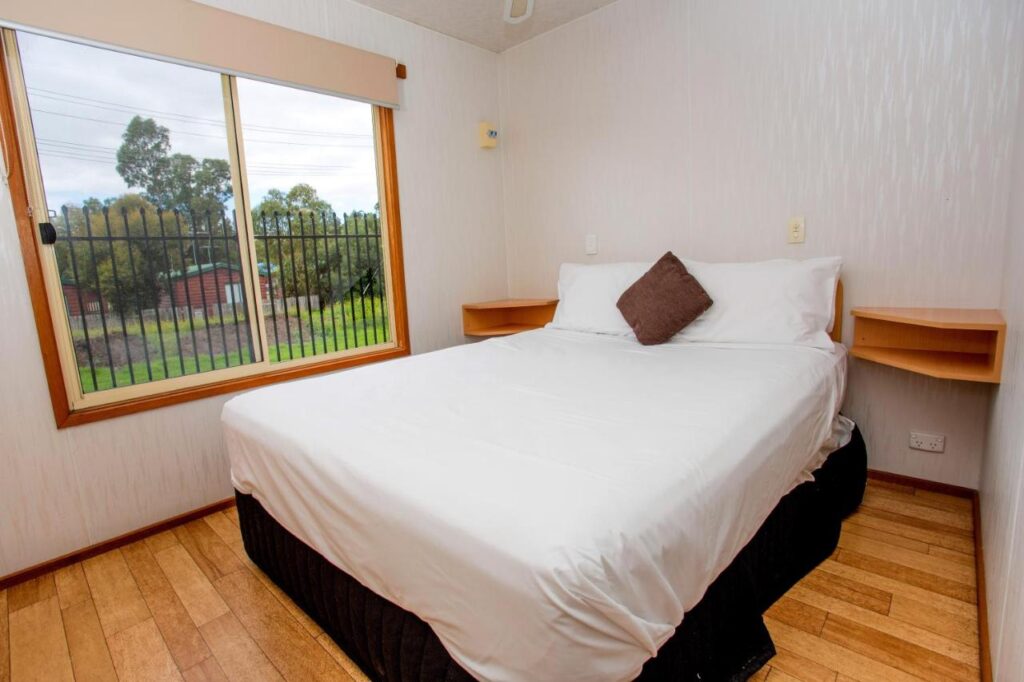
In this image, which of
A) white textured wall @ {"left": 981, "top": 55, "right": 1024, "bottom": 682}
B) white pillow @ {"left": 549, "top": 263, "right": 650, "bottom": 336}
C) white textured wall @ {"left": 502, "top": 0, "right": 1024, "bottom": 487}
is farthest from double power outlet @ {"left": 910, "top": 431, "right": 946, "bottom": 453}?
white pillow @ {"left": 549, "top": 263, "right": 650, "bottom": 336}

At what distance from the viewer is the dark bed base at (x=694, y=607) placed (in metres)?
1.09

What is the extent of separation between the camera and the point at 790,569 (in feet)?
5.49

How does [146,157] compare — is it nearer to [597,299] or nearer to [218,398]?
[218,398]

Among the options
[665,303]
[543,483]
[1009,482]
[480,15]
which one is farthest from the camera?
[480,15]

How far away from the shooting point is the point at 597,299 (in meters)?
Answer: 2.75

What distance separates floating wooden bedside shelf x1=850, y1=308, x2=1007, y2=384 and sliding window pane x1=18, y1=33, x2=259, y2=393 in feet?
9.74

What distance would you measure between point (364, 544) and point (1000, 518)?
→ 1.70m

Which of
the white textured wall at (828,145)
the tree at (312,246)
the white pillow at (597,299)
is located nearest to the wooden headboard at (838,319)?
the white textured wall at (828,145)

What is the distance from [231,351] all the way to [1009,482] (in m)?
3.01

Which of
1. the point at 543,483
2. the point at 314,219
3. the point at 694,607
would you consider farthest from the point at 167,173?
the point at 694,607

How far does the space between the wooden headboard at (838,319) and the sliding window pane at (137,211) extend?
9.53 ft

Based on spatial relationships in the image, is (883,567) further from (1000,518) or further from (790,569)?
(1000,518)

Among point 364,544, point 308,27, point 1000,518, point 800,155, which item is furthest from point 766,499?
point 308,27

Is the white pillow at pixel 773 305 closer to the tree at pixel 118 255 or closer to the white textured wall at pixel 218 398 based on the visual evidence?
the white textured wall at pixel 218 398
